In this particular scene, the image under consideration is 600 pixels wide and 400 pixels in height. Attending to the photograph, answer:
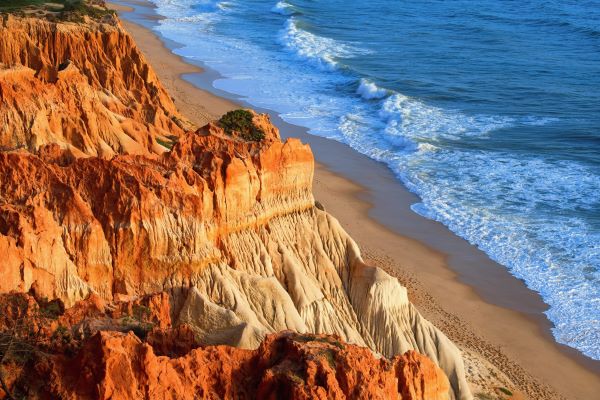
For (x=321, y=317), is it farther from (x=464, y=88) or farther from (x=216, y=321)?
(x=464, y=88)

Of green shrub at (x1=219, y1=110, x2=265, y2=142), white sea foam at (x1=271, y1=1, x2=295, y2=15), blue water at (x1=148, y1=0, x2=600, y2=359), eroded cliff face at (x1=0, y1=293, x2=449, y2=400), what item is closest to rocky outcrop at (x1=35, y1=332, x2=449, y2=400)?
eroded cliff face at (x1=0, y1=293, x2=449, y2=400)

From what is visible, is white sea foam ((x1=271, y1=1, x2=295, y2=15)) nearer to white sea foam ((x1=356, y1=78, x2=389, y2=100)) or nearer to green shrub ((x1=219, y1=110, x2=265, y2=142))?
white sea foam ((x1=356, y1=78, x2=389, y2=100))

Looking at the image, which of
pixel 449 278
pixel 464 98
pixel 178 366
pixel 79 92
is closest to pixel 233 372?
pixel 178 366

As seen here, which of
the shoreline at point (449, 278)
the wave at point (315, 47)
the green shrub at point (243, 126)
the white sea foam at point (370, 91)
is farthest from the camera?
the wave at point (315, 47)

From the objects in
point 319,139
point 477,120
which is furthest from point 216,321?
point 477,120

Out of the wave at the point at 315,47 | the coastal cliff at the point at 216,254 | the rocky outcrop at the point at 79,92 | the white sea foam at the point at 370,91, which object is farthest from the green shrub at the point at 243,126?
the wave at the point at 315,47

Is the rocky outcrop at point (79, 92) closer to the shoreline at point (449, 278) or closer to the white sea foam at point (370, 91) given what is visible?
the shoreline at point (449, 278)
